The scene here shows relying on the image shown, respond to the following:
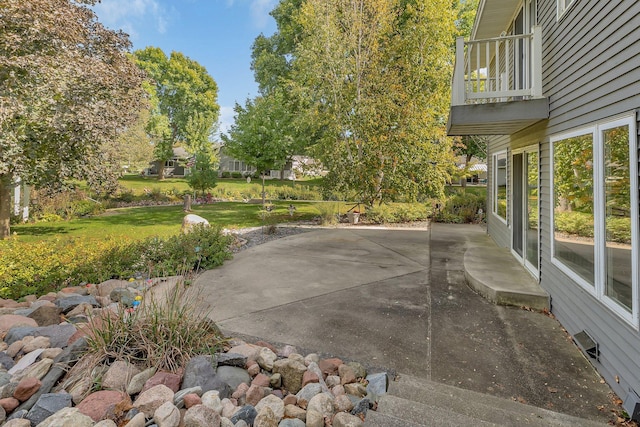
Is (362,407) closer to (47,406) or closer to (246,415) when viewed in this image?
(246,415)

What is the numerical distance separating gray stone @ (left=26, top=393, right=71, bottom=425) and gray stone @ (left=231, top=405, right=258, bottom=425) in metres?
1.07

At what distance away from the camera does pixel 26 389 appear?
2.24 metres

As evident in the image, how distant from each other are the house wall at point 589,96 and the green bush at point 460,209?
25.8ft

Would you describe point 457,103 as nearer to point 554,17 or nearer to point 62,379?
point 554,17

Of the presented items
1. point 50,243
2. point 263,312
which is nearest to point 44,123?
point 50,243

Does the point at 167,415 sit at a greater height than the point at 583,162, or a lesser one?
lesser

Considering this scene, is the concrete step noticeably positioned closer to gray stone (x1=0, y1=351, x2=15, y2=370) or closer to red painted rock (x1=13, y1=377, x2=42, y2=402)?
red painted rock (x1=13, y1=377, x2=42, y2=402)

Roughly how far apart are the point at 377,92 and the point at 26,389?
12235 millimetres

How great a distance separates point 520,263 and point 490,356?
3.37 metres

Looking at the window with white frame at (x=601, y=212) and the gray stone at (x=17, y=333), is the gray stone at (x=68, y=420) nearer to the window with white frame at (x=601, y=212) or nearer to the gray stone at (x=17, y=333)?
the gray stone at (x=17, y=333)

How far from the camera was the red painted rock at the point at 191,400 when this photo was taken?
2.19m

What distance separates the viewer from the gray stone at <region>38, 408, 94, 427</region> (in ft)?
6.18

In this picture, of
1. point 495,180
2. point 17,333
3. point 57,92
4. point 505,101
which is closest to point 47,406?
point 17,333

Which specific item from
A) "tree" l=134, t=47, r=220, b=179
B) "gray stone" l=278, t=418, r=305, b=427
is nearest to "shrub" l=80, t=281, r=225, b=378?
"gray stone" l=278, t=418, r=305, b=427
